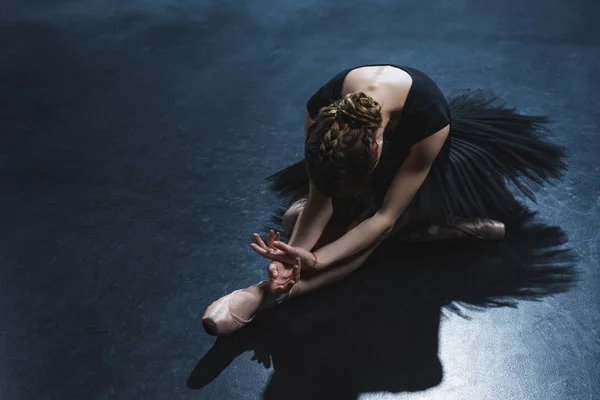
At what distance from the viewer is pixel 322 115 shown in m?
1.16

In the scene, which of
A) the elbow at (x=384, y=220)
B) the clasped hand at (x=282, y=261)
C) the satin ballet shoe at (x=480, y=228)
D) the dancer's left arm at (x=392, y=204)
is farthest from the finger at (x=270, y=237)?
the satin ballet shoe at (x=480, y=228)

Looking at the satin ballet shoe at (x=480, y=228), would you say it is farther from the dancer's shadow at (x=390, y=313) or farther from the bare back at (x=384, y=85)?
the bare back at (x=384, y=85)

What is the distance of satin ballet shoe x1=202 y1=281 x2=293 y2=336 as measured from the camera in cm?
133

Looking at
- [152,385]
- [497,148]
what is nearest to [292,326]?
[152,385]

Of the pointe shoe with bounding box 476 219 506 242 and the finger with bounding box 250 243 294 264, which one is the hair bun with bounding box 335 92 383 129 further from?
the pointe shoe with bounding box 476 219 506 242

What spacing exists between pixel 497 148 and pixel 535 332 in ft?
1.31

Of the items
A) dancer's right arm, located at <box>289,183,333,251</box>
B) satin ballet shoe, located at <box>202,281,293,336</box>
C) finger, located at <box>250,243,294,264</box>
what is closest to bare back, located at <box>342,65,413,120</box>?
dancer's right arm, located at <box>289,183,333,251</box>

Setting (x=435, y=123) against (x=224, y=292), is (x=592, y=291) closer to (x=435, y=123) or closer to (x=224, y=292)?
(x=435, y=123)

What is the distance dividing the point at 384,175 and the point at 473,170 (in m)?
0.20

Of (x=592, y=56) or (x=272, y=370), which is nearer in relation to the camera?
(x=272, y=370)

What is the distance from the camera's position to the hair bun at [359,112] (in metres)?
1.13

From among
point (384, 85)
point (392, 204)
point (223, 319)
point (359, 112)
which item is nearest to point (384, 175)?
point (392, 204)

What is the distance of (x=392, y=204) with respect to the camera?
1336 mm

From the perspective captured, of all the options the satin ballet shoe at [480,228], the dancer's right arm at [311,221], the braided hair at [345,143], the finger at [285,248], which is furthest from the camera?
the satin ballet shoe at [480,228]
